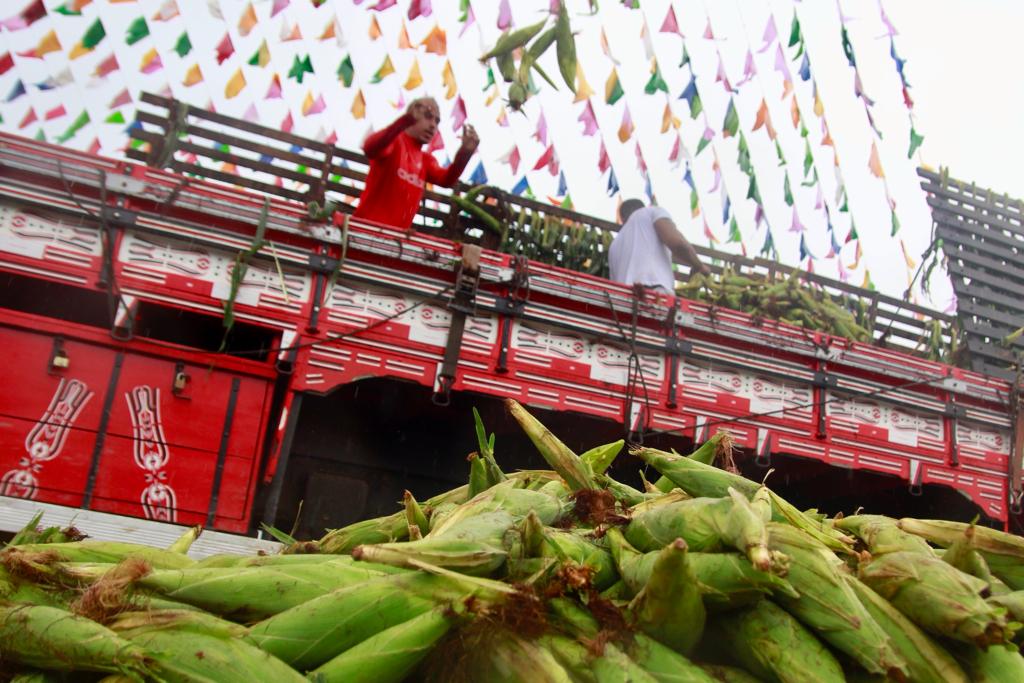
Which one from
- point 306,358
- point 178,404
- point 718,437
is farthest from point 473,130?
point 718,437

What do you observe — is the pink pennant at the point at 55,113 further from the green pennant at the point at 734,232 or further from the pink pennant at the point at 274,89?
the green pennant at the point at 734,232

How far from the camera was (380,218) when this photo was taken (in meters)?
5.51

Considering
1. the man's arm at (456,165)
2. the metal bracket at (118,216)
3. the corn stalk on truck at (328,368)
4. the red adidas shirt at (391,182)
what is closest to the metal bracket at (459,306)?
the corn stalk on truck at (328,368)

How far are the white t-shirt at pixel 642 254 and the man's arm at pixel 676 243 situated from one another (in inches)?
1.4

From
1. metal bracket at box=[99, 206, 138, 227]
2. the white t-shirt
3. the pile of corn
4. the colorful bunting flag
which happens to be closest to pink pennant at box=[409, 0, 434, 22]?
the colorful bunting flag

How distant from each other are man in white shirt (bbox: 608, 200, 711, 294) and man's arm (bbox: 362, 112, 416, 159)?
1.91 metres

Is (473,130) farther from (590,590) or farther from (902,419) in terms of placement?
(590,590)

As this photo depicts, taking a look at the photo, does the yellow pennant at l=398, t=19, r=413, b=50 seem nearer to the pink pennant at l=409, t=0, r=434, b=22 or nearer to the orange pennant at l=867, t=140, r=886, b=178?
the pink pennant at l=409, t=0, r=434, b=22

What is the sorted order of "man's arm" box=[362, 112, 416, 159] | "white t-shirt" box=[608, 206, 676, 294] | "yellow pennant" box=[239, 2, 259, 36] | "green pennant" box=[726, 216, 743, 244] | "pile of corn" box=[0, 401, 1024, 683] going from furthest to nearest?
"green pennant" box=[726, 216, 743, 244] → "yellow pennant" box=[239, 2, 259, 36] → "white t-shirt" box=[608, 206, 676, 294] → "man's arm" box=[362, 112, 416, 159] → "pile of corn" box=[0, 401, 1024, 683]

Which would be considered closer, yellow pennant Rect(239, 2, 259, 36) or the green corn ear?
the green corn ear

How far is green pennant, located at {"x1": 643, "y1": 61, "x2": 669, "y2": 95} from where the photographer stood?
7448 mm

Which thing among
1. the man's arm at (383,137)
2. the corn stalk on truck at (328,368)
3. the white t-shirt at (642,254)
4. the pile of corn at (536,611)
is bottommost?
the pile of corn at (536,611)

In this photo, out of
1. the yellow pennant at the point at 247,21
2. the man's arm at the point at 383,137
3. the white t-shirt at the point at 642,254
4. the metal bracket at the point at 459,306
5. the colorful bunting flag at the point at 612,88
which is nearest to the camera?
the metal bracket at the point at 459,306

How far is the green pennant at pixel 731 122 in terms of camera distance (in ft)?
25.2
